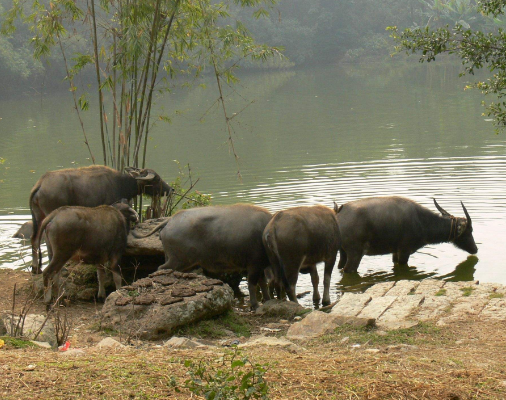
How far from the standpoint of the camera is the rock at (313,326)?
5.78 metres

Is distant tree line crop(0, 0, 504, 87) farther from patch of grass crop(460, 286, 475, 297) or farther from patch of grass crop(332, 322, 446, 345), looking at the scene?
patch of grass crop(332, 322, 446, 345)

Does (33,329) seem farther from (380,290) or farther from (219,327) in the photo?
(380,290)

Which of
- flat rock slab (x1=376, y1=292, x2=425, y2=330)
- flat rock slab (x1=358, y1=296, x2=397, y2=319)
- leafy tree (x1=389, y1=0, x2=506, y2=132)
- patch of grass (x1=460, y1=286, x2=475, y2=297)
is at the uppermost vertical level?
leafy tree (x1=389, y1=0, x2=506, y2=132)

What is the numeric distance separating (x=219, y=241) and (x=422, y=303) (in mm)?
2287

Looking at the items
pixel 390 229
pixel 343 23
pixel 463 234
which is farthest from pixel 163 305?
pixel 343 23

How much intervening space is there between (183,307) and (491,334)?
8.94 feet

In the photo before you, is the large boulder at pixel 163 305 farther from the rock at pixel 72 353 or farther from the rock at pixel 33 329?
the rock at pixel 72 353

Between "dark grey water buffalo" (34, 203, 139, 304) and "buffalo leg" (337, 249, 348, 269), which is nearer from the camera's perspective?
"dark grey water buffalo" (34, 203, 139, 304)

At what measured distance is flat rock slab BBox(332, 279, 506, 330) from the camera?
6.13 meters

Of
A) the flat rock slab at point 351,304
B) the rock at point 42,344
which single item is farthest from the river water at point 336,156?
the rock at point 42,344

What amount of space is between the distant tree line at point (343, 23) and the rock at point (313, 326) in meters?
54.5

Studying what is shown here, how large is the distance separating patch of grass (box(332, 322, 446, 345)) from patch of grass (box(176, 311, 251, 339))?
1.08m

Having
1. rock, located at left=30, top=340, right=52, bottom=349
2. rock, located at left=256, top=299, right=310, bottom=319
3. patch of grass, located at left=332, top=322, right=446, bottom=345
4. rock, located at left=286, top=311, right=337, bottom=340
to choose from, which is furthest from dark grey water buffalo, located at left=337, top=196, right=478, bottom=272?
rock, located at left=30, top=340, right=52, bottom=349

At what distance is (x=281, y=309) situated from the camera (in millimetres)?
6863
